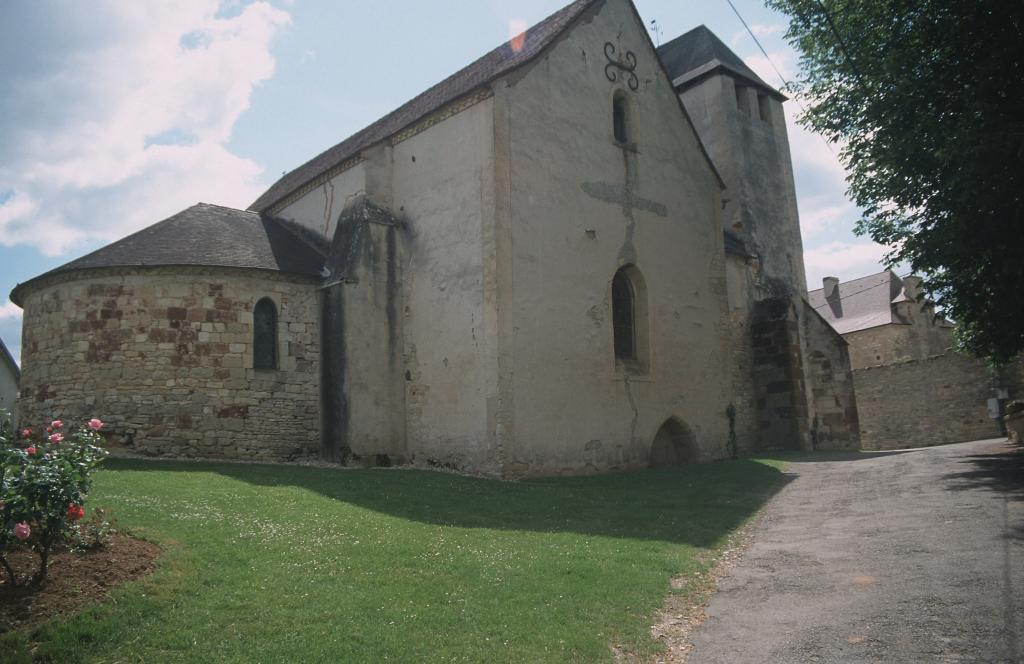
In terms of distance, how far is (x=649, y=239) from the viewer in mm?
19828

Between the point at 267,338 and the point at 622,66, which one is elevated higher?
the point at 622,66

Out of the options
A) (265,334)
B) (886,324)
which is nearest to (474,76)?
(265,334)

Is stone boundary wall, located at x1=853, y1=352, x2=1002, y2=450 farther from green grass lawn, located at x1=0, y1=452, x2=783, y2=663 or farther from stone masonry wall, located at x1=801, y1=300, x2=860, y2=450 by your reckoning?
green grass lawn, located at x1=0, y1=452, x2=783, y2=663

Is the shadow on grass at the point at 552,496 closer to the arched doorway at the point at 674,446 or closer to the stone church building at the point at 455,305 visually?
the stone church building at the point at 455,305

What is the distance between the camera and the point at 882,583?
723cm

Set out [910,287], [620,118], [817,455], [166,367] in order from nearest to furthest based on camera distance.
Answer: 1. [166,367]
2. [620,118]
3. [817,455]
4. [910,287]

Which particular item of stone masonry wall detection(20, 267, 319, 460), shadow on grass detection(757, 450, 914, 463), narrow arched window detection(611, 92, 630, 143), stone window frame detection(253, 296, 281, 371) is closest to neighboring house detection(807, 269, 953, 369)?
shadow on grass detection(757, 450, 914, 463)

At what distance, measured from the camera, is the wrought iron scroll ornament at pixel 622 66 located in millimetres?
19375

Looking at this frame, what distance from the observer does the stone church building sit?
1638 cm

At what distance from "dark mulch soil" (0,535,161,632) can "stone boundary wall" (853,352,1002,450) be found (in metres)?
29.5

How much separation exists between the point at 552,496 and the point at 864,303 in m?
40.2

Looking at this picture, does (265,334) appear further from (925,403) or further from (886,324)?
(886,324)

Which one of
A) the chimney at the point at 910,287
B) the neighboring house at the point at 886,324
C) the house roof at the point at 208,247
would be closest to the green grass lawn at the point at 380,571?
the house roof at the point at 208,247

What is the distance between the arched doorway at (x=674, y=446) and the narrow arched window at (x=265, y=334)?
10.4m
